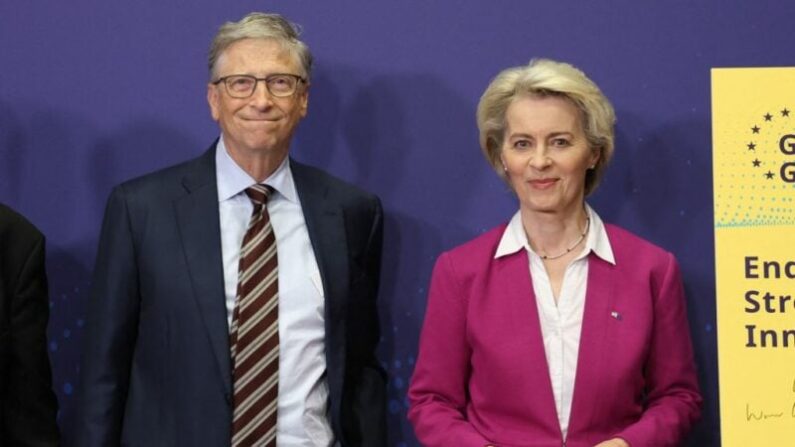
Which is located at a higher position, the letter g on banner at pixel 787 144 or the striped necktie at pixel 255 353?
the letter g on banner at pixel 787 144

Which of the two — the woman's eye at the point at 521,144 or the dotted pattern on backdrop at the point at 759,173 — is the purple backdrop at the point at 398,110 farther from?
the dotted pattern on backdrop at the point at 759,173

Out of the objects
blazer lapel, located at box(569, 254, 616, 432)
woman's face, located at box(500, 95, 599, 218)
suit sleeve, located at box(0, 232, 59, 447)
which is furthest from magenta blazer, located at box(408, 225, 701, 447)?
suit sleeve, located at box(0, 232, 59, 447)

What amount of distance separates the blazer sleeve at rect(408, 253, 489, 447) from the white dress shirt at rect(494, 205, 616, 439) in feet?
0.46

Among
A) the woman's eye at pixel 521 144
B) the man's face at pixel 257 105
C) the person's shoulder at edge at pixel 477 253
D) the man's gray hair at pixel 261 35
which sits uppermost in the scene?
the man's gray hair at pixel 261 35

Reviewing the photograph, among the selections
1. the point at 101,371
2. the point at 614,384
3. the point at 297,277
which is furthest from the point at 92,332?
the point at 614,384

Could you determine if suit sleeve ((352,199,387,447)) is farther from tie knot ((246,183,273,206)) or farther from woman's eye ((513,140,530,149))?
woman's eye ((513,140,530,149))

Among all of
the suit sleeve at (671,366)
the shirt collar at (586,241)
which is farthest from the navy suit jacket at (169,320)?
the suit sleeve at (671,366)

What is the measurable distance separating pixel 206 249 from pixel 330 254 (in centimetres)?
27

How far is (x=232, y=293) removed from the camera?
2686mm

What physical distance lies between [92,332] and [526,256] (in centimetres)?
A: 93

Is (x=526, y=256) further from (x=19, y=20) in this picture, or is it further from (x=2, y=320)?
(x=19, y=20)

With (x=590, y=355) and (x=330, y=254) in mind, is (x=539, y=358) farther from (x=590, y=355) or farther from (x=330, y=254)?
(x=330, y=254)

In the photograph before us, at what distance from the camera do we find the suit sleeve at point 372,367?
2830 mm
